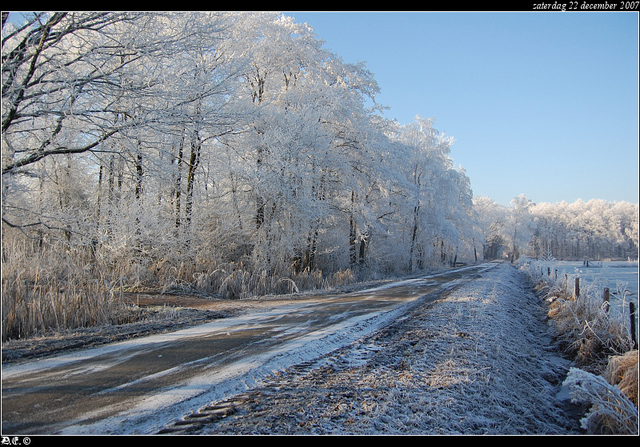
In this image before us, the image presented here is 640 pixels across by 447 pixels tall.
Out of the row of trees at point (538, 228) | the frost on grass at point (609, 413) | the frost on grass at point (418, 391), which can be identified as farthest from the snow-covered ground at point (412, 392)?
the row of trees at point (538, 228)

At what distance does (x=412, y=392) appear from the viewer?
3717 millimetres

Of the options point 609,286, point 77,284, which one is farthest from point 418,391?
point 609,286

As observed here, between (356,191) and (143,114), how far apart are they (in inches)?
463

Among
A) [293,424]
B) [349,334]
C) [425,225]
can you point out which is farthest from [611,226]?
[293,424]

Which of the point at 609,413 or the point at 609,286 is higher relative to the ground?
the point at 609,413

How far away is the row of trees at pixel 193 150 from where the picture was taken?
6676 mm

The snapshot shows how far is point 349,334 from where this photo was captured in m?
5.86

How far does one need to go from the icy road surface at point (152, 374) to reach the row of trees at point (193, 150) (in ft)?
11.1

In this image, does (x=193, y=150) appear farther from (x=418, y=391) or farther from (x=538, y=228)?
(x=538, y=228)

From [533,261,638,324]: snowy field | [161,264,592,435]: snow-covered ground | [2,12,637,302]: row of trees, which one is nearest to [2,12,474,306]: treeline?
[2,12,637,302]: row of trees

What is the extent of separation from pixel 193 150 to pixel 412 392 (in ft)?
44.5

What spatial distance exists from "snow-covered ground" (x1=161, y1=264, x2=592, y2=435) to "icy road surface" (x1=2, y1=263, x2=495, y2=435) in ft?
0.90

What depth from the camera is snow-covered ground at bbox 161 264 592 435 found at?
9.75 feet
